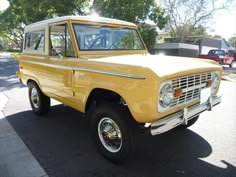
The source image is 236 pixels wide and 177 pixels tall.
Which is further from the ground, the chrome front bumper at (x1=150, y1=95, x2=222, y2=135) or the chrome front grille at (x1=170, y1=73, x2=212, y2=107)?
the chrome front grille at (x1=170, y1=73, x2=212, y2=107)

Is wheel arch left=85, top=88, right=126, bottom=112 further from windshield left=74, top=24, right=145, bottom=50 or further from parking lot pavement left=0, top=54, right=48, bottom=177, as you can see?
parking lot pavement left=0, top=54, right=48, bottom=177

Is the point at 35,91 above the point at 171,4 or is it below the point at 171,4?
below

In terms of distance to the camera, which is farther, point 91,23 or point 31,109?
point 31,109

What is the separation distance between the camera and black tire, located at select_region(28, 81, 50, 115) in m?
4.84

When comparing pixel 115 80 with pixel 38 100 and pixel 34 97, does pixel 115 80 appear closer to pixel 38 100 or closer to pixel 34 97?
pixel 38 100

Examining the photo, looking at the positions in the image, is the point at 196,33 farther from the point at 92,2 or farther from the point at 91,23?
the point at 91,23

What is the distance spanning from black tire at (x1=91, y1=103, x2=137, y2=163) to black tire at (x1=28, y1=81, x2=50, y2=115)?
197cm

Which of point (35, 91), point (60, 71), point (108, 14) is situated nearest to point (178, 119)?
point (60, 71)

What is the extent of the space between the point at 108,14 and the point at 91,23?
12.5m

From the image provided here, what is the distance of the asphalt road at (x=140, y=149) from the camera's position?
9.66 feet

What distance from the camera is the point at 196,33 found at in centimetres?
2494

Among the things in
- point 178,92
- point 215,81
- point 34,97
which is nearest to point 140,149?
point 178,92

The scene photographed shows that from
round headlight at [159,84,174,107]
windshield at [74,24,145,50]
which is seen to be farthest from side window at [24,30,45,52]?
round headlight at [159,84,174,107]

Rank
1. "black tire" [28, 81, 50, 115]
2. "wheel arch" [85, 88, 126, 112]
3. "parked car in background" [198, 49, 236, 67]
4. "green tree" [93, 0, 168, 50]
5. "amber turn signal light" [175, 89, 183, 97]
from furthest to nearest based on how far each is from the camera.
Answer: "parked car in background" [198, 49, 236, 67], "green tree" [93, 0, 168, 50], "black tire" [28, 81, 50, 115], "wheel arch" [85, 88, 126, 112], "amber turn signal light" [175, 89, 183, 97]
